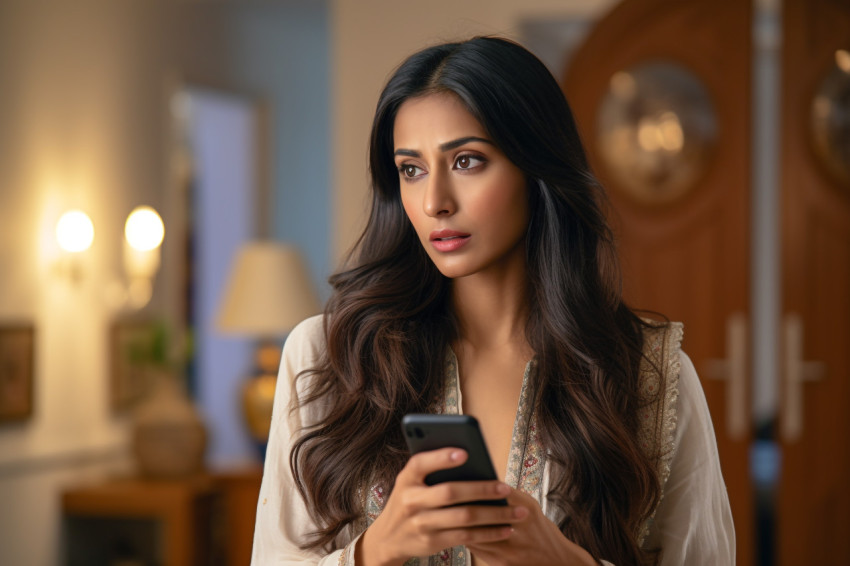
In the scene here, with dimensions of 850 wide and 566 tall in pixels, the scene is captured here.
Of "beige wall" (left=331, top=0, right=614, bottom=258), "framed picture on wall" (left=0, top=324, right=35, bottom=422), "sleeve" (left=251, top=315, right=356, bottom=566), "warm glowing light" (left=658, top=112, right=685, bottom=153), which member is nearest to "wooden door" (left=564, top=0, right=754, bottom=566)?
"warm glowing light" (left=658, top=112, right=685, bottom=153)

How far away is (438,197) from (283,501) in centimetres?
51

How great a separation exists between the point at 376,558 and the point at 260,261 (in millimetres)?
3798

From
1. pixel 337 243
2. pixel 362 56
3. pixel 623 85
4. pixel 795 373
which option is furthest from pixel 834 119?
pixel 337 243

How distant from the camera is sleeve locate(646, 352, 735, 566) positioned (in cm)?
158

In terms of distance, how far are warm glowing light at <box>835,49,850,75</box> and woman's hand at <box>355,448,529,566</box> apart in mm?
3677

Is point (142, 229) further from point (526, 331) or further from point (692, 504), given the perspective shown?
point (692, 504)

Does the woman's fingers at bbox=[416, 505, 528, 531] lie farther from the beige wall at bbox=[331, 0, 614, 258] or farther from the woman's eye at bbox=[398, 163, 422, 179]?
the beige wall at bbox=[331, 0, 614, 258]

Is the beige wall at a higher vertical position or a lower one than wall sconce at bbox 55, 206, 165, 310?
higher

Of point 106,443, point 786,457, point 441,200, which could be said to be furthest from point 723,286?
point 441,200

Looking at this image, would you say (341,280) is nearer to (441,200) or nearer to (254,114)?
(441,200)

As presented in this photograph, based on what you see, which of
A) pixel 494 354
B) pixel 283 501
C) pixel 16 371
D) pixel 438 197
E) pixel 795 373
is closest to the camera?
pixel 438 197

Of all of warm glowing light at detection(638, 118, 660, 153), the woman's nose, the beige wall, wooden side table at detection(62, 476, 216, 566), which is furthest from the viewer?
the beige wall

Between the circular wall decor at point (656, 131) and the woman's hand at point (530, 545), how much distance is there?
341 centimetres

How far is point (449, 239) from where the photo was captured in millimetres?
1481
